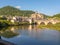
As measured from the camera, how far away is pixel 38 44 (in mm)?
46844

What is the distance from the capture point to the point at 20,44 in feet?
150

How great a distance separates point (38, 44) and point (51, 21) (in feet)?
336

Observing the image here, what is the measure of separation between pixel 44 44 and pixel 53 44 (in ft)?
7.71

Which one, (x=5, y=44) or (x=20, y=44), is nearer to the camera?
(x=5, y=44)

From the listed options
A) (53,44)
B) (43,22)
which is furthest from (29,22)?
(53,44)

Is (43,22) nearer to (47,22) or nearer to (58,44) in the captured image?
(47,22)

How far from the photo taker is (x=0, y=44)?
3922cm

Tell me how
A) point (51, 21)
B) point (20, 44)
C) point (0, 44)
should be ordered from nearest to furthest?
point (0, 44) < point (20, 44) < point (51, 21)

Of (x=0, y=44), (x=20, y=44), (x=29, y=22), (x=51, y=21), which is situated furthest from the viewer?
(x=29, y=22)

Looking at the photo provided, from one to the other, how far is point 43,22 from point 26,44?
109860 mm

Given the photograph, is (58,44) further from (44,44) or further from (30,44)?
(30,44)

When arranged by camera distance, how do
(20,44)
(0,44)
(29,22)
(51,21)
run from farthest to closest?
(29,22)
(51,21)
(20,44)
(0,44)

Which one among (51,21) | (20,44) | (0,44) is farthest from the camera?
(51,21)

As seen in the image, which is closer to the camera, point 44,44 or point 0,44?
point 0,44
